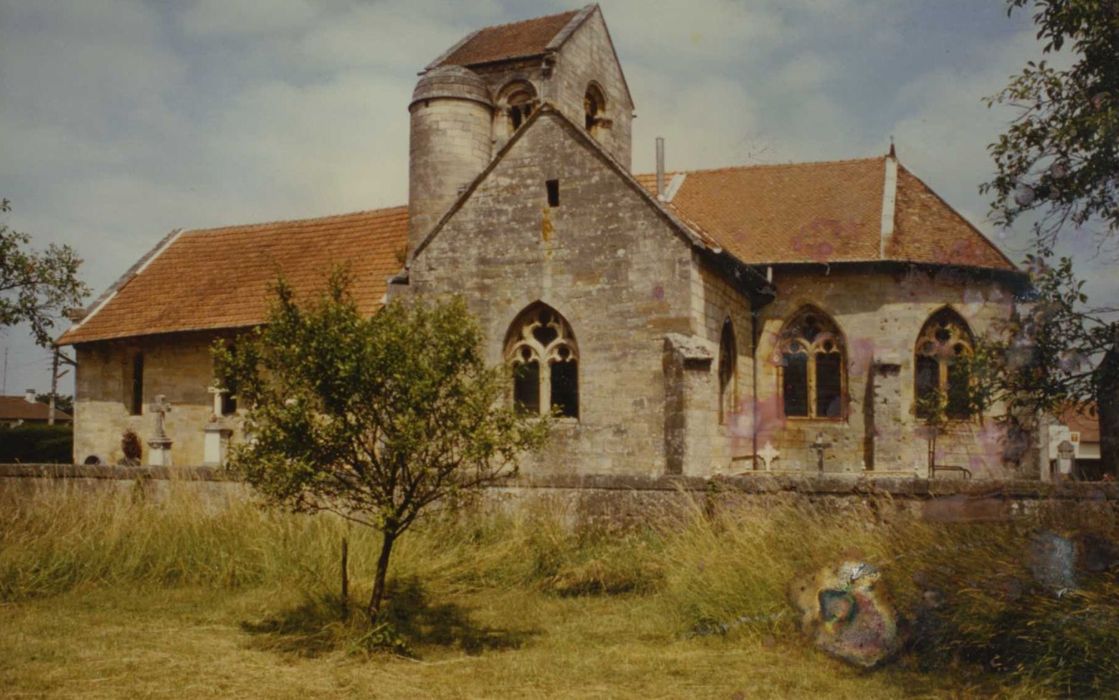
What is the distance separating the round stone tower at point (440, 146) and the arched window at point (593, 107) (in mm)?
4155

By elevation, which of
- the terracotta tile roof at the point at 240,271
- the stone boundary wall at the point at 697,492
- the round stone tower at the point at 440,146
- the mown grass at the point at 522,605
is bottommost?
the mown grass at the point at 522,605

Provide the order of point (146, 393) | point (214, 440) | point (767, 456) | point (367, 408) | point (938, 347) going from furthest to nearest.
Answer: point (146, 393) → point (214, 440) → point (938, 347) → point (767, 456) → point (367, 408)

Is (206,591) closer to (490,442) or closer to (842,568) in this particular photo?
(490,442)

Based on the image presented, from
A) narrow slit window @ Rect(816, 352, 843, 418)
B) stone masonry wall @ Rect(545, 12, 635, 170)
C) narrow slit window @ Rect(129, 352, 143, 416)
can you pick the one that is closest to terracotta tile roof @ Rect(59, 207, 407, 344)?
narrow slit window @ Rect(129, 352, 143, 416)

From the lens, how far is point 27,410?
2726 inches

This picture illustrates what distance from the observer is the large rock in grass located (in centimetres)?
821

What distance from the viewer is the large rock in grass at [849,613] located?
8.21m

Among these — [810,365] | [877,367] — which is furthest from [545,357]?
[877,367]

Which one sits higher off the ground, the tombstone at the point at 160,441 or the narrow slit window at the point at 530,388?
the narrow slit window at the point at 530,388

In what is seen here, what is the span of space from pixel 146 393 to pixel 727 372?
1608 centimetres

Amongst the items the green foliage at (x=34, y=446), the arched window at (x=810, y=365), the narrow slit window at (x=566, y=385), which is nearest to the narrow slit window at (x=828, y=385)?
the arched window at (x=810, y=365)

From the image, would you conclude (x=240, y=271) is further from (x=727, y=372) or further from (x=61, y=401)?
(x=61, y=401)

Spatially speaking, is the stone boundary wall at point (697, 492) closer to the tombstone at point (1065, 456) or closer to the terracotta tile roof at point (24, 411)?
the tombstone at point (1065, 456)

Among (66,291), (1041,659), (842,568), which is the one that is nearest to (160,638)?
(842,568)
